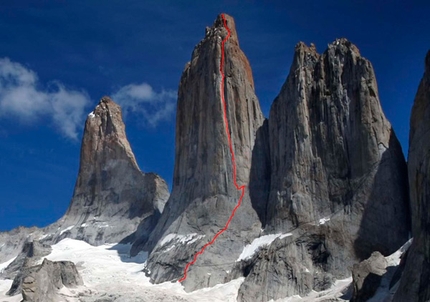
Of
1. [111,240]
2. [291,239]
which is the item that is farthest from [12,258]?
[291,239]

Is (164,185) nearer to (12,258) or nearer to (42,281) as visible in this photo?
(12,258)

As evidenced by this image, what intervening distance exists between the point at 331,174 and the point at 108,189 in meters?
33.3

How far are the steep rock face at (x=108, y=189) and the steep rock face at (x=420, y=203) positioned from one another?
111 ft

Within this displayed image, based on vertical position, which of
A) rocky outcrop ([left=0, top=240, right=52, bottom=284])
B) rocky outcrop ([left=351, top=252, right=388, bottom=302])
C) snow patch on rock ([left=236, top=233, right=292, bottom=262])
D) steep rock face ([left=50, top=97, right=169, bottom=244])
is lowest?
rocky outcrop ([left=351, top=252, right=388, bottom=302])

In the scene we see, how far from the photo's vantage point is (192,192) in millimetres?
60031

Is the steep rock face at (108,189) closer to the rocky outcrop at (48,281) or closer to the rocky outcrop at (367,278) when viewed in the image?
the rocky outcrop at (48,281)

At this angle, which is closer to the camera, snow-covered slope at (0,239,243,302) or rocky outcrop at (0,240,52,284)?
snow-covered slope at (0,239,243,302)

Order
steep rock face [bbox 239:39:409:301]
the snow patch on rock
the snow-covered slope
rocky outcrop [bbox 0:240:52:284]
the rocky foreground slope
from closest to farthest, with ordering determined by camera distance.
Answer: the rocky foreground slope < steep rock face [bbox 239:39:409:301] < the snow-covered slope < the snow patch on rock < rocky outcrop [bbox 0:240:52:284]

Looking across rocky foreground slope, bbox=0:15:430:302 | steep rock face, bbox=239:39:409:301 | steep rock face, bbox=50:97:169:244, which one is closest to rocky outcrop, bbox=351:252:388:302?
rocky foreground slope, bbox=0:15:430:302

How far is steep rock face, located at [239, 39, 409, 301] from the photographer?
48344 millimetres

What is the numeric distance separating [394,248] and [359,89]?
1217 centimetres

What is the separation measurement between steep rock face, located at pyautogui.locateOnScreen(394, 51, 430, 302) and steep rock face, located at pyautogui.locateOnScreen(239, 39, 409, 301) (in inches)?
274

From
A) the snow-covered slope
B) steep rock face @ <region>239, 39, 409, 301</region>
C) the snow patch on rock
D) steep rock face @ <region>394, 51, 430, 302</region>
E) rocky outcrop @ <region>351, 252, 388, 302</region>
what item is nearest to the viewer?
steep rock face @ <region>394, 51, 430, 302</region>

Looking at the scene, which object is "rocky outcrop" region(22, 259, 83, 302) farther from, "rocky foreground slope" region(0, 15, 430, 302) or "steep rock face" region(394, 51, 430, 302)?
"steep rock face" region(394, 51, 430, 302)
